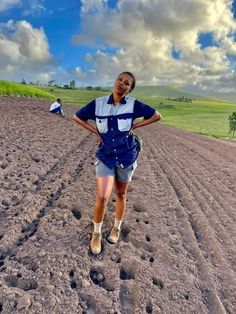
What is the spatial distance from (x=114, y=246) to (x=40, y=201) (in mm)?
2004

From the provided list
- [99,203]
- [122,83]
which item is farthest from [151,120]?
[99,203]

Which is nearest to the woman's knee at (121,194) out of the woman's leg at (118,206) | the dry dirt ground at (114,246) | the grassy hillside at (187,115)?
the woman's leg at (118,206)

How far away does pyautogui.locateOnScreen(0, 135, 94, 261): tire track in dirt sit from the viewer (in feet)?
18.0

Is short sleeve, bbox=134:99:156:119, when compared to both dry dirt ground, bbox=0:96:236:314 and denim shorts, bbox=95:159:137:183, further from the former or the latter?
dry dirt ground, bbox=0:96:236:314

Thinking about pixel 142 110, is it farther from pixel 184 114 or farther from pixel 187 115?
pixel 184 114

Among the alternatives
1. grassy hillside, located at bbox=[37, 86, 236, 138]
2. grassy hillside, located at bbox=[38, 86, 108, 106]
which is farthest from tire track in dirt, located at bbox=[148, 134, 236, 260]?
grassy hillside, located at bbox=[38, 86, 108, 106]

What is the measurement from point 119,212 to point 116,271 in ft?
3.00

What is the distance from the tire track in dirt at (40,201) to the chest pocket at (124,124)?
2.06m

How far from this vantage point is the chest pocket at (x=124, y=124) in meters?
5.07

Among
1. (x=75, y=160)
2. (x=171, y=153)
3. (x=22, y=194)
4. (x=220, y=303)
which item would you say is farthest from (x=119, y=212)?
(x=171, y=153)

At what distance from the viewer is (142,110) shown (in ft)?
17.0

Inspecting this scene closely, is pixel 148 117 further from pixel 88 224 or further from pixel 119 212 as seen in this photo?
pixel 88 224

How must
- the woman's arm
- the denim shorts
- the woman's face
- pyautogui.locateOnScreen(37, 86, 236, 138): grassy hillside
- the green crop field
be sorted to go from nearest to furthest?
the woman's face
the denim shorts
the woman's arm
the green crop field
pyautogui.locateOnScreen(37, 86, 236, 138): grassy hillside

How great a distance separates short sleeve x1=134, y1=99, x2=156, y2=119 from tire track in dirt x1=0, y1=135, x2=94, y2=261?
2312 mm
